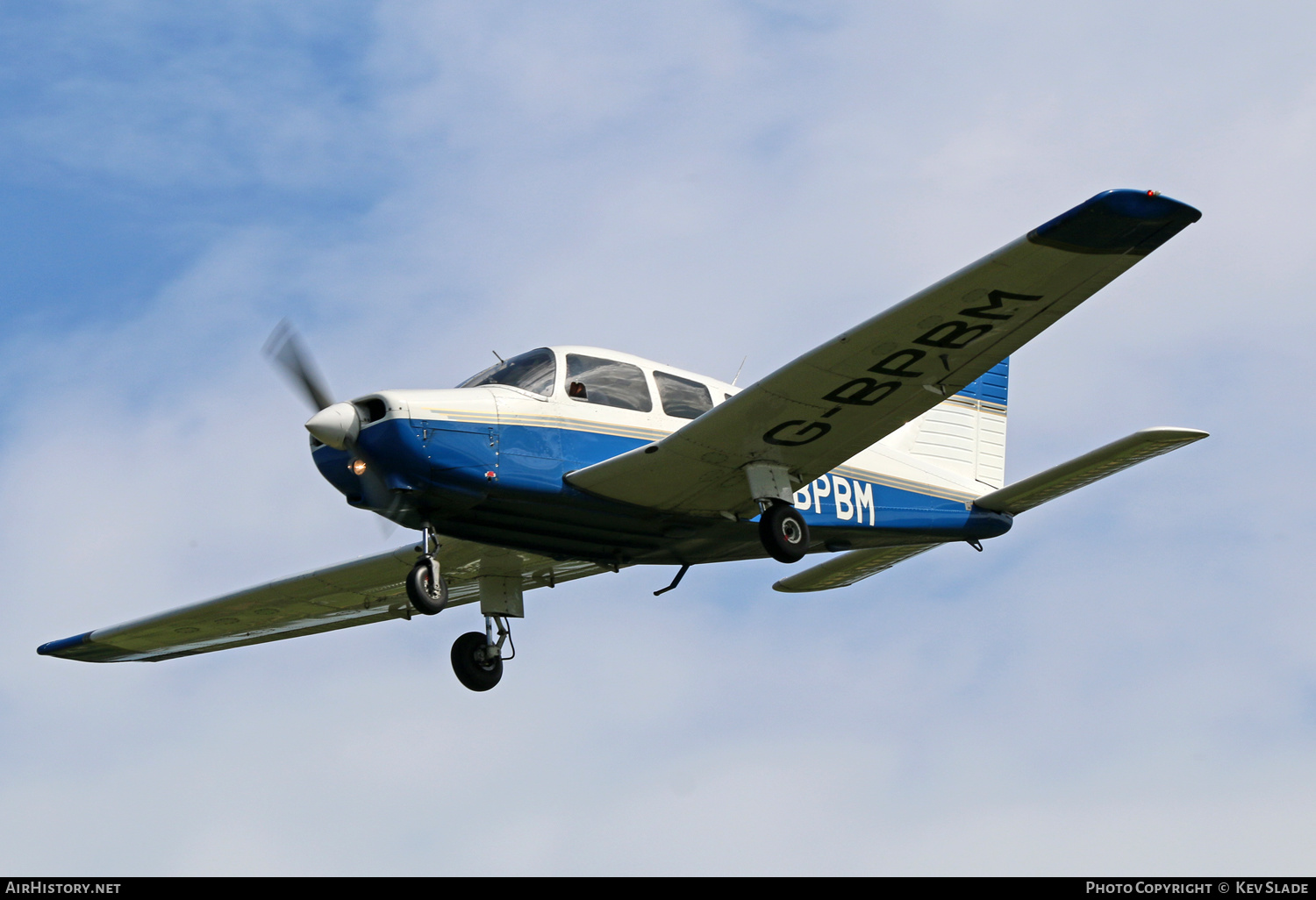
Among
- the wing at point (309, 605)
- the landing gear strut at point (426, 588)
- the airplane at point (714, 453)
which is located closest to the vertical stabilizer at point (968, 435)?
the airplane at point (714, 453)

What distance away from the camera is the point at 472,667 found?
1753 cm

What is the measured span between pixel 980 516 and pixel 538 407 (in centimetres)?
599

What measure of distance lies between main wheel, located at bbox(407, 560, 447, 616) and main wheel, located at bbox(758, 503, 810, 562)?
336 cm

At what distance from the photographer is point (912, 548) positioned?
743 inches

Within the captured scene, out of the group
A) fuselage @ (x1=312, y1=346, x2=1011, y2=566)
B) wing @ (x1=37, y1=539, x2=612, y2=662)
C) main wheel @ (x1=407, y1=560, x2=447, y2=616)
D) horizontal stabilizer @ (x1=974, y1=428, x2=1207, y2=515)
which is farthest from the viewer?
wing @ (x1=37, y1=539, x2=612, y2=662)

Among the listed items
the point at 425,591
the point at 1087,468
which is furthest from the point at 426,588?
the point at 1087,468

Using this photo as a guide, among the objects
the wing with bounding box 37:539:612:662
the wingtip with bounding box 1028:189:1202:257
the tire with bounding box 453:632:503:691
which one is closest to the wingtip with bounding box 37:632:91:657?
the wing with bounding box 37:539:612:662

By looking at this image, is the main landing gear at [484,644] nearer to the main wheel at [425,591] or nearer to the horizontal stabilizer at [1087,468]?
the main wheel at [425,591]

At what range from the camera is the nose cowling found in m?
14.4

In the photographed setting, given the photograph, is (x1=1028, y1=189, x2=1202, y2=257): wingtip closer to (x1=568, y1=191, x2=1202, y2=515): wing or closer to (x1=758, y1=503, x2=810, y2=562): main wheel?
(x1=568, y1=191, x2=1202, y2=515): wing

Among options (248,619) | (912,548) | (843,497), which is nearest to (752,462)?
(843,497)

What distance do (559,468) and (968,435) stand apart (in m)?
6.34
